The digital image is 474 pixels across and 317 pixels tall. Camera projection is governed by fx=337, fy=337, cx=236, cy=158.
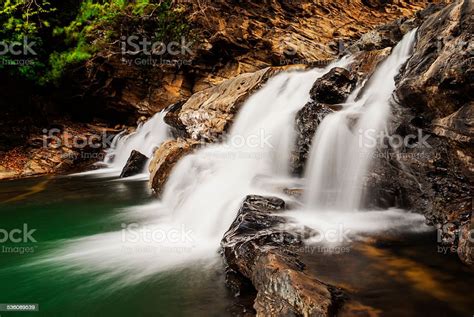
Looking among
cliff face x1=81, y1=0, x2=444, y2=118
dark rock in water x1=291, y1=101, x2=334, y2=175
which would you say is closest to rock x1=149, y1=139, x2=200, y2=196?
dark rock in water x1=291, y1=101, x2=334, y2=175

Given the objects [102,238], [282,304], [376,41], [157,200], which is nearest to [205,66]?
[376,41]

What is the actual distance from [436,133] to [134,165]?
932 centimetres

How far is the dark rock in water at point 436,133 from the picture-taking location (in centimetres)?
358

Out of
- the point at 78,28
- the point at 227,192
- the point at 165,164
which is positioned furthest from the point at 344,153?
the point at 78,28

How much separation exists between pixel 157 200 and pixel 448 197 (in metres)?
5.79

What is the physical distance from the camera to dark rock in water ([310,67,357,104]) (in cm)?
748

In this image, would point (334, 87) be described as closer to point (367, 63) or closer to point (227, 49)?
point (367, 63)

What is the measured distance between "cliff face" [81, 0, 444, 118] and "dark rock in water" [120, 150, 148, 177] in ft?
17.5

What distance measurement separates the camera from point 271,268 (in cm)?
295

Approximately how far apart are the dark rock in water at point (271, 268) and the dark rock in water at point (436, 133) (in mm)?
1647

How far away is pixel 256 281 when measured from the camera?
10.3 feet

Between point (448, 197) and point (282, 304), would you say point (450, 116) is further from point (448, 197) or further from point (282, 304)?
point (282, 304)

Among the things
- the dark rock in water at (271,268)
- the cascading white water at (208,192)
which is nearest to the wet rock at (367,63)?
the cascading white water at (208,192)

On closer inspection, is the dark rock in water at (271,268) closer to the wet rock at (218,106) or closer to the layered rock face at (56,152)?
the wet rock at (218,106)
